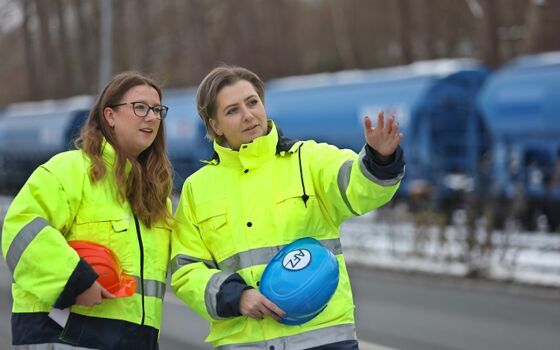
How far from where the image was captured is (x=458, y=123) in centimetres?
2434

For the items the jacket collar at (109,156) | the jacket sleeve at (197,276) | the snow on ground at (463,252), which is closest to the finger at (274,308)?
the jacket sleeve at (197,276)

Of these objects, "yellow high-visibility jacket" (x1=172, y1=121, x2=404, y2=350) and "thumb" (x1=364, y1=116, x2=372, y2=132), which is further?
"yellow high-visibility jacket" (x1=172, y1=121, x2=404, y2=350)

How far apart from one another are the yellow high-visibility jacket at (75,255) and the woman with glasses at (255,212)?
5.4 inches

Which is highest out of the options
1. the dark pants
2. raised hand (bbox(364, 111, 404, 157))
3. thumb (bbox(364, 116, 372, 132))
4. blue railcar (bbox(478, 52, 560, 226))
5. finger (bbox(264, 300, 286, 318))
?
thumb (bbox(364, 116, 372, 132))

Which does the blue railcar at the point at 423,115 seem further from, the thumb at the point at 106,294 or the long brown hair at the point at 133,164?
the thumb at the point at 106,294

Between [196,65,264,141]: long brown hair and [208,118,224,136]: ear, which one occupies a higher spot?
[196,65,264,141]: long brown hair

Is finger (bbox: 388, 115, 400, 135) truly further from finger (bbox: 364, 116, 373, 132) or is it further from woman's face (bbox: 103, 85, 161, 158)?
woman's face (bbox: 103, 85, 161, 158)

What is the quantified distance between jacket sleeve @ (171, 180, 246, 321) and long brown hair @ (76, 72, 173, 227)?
0.11 m

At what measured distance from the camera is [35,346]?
3.80 meters

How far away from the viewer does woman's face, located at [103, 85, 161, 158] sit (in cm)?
406

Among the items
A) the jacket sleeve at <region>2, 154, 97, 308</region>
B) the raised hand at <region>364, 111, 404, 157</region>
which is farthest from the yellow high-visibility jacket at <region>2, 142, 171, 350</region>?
the raised hand at <region>364, 111, 404, 157</region>

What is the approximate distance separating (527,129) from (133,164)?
59.0 ft

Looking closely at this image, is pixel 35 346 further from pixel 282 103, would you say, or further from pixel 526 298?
pixel 282 103

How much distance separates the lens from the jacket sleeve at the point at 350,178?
357 centimetres
